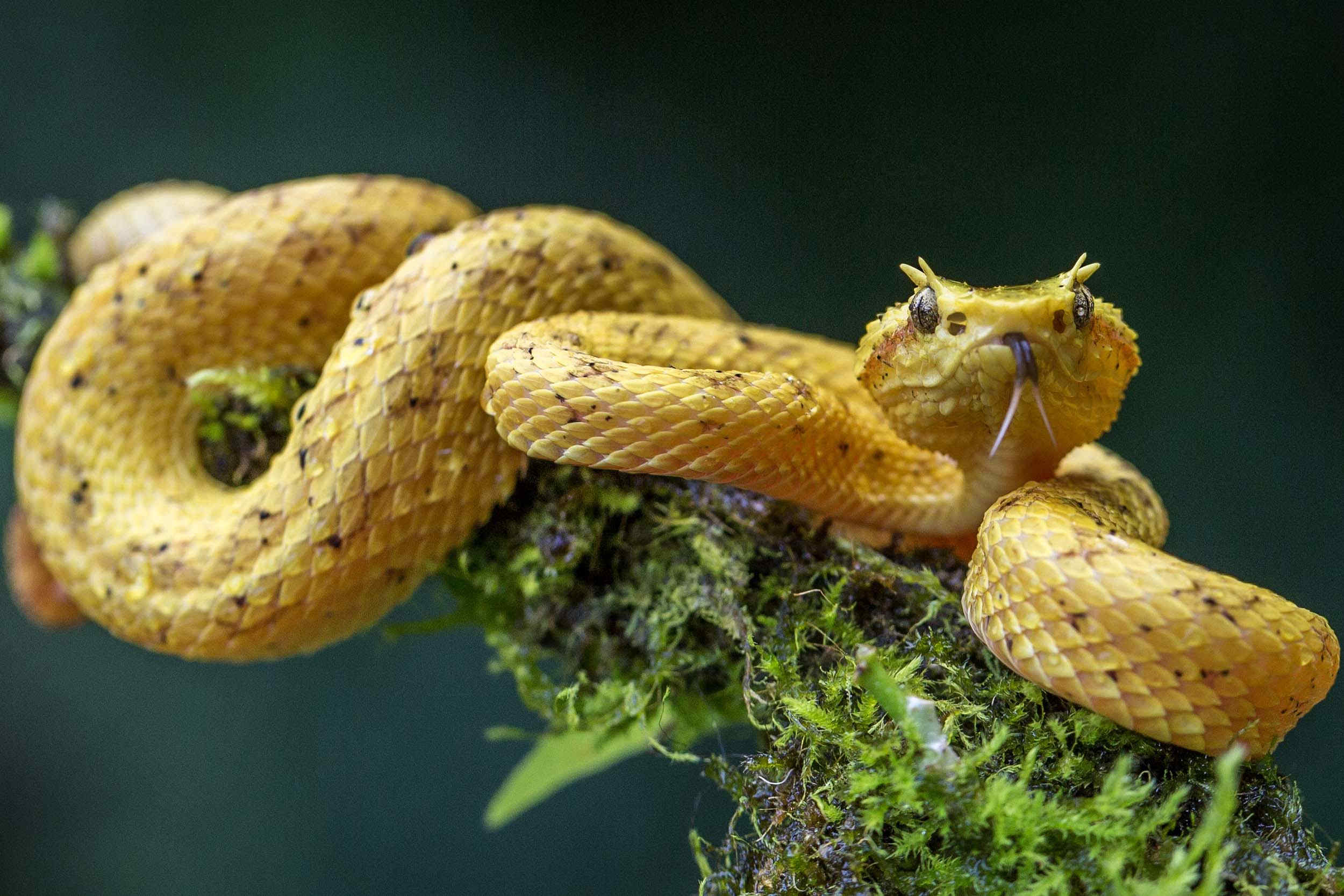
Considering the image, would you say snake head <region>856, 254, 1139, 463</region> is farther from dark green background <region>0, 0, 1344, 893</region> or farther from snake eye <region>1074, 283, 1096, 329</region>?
dark green background <region>0, 0, 1344, 893</region>

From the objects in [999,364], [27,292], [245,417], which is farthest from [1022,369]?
[27,292]

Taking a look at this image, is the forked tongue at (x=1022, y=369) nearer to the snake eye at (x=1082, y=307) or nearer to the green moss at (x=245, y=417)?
the snake eye at (x=1082, y=307)

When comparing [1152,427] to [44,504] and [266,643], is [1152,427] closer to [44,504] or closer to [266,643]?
[266,643]

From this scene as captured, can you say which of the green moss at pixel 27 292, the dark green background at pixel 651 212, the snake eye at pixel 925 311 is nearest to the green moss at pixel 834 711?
the snake eye at pixel 925 311

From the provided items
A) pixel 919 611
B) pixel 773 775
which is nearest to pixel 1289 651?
pixel 919 611

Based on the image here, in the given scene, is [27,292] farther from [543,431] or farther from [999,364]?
[999,364]

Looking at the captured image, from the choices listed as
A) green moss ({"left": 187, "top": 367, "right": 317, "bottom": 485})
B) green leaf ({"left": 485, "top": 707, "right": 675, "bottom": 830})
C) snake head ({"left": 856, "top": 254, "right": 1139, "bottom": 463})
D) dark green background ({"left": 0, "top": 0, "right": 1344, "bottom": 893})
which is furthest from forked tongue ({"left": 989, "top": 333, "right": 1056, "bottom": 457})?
green moss ({"left": 187, "top": 367, "right": 317, "bottom": 485})
